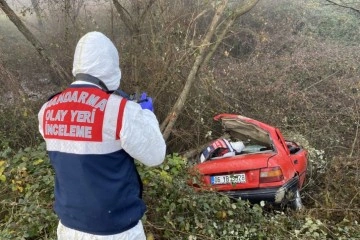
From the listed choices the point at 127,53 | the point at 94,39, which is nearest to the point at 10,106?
the point at 127,53

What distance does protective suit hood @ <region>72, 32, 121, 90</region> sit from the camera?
2428 millimetres

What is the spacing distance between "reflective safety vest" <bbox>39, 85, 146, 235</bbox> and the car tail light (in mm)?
2639

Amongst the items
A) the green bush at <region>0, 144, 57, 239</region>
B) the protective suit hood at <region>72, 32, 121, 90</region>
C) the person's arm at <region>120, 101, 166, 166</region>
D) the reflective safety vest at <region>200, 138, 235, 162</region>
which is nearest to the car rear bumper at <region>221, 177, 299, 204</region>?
the reflective safety vest at <region>200, 138, 235, 162</region>

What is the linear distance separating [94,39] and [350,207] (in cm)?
389

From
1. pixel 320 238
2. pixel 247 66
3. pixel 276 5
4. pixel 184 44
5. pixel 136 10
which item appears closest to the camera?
pixel 320 238

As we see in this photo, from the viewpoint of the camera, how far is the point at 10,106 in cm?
666

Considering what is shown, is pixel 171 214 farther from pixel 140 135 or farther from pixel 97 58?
pixel 97 58

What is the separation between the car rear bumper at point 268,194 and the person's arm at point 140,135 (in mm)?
2709

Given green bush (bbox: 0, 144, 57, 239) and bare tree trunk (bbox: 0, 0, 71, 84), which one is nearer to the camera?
green bush (bbox: 0, 144, 57, 239)

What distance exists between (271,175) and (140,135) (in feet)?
9.74

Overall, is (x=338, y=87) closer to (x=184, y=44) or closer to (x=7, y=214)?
(x=184, y=44)

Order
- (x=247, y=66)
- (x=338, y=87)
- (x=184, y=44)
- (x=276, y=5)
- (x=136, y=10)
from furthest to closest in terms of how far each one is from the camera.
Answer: (x=276, y=5)
(x=247, y=66)
(x=338, y=87)
(x=136, y=10)
(x=184, y=44)

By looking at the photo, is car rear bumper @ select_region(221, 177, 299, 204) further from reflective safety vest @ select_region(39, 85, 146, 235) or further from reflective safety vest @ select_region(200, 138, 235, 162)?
reflective safety vest @ select_region(39, 85, 146, 235)

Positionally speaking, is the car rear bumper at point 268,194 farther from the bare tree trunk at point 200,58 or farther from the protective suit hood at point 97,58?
the protective suit hood at point 97,58
